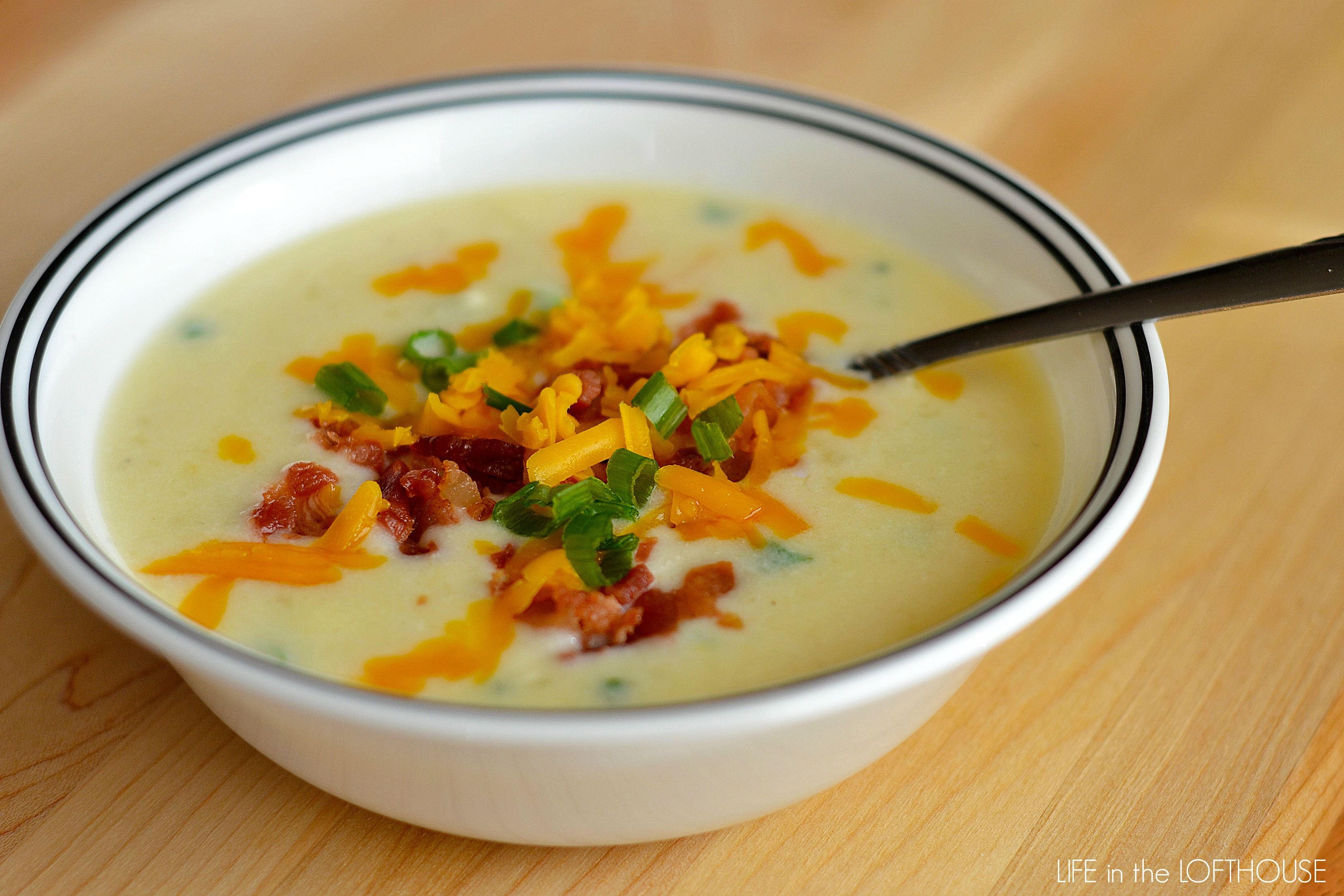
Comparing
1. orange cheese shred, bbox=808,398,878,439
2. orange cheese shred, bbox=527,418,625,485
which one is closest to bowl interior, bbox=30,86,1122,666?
orange cheese shred, bbox=808,398,878,439

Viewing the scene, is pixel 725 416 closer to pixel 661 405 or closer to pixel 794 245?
pixel 661 405

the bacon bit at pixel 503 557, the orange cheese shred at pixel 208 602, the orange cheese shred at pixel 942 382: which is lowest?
the orange cheese shred at pixel 208 602

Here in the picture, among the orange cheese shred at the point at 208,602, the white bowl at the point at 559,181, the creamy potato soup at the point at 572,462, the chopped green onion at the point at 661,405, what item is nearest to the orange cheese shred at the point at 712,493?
the creamy potato soup at the point at 572,462

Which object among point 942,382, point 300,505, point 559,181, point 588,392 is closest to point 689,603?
point 588,392

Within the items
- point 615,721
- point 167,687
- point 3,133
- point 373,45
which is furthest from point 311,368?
point 373,45

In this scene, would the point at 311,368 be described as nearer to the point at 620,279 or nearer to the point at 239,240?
the point at 239,240

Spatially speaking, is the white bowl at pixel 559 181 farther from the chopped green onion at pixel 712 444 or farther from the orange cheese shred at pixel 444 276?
the chopped green onion at pixel 712 444
